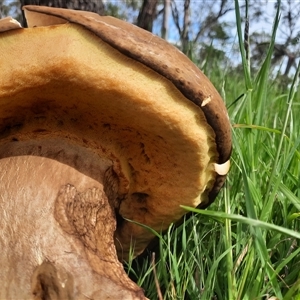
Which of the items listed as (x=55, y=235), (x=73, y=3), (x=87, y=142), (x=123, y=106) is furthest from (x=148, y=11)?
(x=55, y=235)

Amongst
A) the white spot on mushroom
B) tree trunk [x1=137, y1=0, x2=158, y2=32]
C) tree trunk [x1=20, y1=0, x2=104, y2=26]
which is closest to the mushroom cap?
the white spot on mushroom

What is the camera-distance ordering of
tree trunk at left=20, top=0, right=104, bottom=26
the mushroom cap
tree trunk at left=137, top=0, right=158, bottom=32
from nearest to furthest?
the mushroom cap → tree trunk at left=20, top=0, right=104, bottom=26 → tree trunk at left=137, top=0, right=158, bottom=32

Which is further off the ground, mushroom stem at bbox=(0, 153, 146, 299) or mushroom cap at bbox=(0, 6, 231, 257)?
mushroom cap at bbox=(0, 6, 231, 257)

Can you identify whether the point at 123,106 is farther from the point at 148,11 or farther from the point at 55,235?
the point at 148,11

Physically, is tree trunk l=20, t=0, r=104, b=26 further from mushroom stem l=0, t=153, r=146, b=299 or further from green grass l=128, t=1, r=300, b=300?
mushroom stem l=0, t=153, r=146, b=299

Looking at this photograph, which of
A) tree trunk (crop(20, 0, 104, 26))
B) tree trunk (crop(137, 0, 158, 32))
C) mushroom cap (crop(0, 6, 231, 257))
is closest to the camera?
mushroom cap (crop(0, 6, 231, 257))

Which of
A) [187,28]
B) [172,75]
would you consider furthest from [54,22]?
[187,28]

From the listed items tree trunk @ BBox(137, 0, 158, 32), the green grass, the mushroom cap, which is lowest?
the green grass

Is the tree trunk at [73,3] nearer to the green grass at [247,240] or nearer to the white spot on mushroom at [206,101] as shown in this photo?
the green grass at [247,240]
